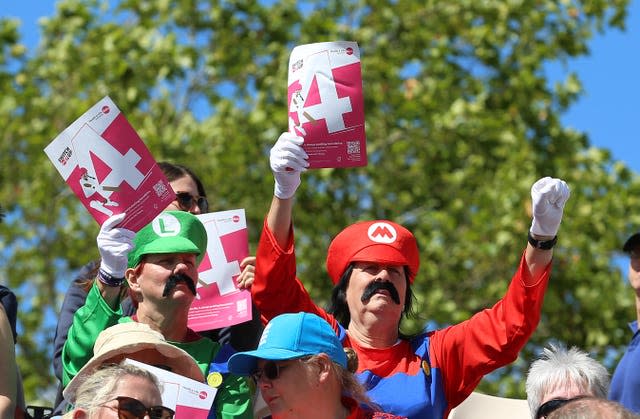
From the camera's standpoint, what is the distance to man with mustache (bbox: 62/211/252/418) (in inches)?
222

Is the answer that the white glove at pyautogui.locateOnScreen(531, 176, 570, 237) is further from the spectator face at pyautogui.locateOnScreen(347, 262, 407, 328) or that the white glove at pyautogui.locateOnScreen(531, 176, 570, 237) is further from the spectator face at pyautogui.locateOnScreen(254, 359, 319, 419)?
the spectator face at pyautogui.locateOnScreen(254, 359, 319, 419)

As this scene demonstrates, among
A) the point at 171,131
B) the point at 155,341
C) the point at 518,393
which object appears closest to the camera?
the point at 155,341

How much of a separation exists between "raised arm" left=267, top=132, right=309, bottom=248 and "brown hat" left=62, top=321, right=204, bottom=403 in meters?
0.72

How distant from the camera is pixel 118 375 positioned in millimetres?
4898

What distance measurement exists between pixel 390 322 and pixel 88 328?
120 cm

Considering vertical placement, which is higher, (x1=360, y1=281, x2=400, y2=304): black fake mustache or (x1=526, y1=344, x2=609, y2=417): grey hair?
(x1=360, y1=281, x2=400, y2=304): black fake mustache

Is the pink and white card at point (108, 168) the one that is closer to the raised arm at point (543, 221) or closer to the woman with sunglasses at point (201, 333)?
the woman with sunglasses at point (201, 333)

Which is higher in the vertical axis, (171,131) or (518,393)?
(171,131)

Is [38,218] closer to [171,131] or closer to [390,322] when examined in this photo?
[171,131]

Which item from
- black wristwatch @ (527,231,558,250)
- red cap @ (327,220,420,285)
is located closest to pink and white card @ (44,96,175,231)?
red cap @ (327,220,420,285)

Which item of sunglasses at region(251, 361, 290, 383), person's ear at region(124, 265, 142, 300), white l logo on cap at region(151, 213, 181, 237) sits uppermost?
white l logo on cap at region(151, 213, 181, 237)

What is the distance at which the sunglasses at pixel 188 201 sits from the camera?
662 cm

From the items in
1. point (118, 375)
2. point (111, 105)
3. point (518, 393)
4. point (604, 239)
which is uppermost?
point (111, 105)

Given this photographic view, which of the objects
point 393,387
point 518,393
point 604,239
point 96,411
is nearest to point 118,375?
point 96,411
